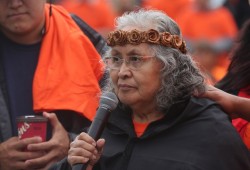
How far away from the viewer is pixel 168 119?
190 inches

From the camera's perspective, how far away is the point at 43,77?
222 inches

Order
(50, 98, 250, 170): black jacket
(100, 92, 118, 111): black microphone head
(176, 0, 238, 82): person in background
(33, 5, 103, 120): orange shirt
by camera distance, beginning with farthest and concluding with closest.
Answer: (176, 0, 238, 82): person in background
(33, 5, 103, 120): orange shirt
(50, 98, 250, 170): black jacket
(100, 92, 118, 111): black microphone head

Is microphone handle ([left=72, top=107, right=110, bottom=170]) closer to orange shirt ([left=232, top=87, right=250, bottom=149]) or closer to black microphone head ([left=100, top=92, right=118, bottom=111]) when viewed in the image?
black microphone head ([left=100, top=92, right=118, bottom=111])

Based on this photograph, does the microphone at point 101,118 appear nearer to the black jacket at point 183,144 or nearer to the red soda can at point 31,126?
the black jacket at point 183,144


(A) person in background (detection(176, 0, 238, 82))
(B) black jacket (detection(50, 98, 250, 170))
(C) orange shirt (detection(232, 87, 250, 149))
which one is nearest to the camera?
(B) black jacket (detection(50, 98, 250, 170))

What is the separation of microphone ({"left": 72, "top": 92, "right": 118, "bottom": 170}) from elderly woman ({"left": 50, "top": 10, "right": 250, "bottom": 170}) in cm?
20

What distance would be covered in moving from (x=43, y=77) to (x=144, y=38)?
40.7 inches

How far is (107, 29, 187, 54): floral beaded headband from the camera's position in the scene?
4.81 m

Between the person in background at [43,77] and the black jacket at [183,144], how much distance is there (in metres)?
0.68

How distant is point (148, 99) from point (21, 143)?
34.8 inches

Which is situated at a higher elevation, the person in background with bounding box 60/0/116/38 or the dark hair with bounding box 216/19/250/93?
the dark hair with bounding box 216/19/250/93

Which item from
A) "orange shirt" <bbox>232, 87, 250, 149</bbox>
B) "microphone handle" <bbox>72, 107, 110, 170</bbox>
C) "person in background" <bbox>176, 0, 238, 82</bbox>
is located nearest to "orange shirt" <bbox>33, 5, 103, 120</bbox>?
"orange shirt" <bbox>232, 87, 250, 149</bbox>

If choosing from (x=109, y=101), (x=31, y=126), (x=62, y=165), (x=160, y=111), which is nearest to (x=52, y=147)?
(x=31, y=126)

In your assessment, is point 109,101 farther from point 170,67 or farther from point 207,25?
point 207,25
